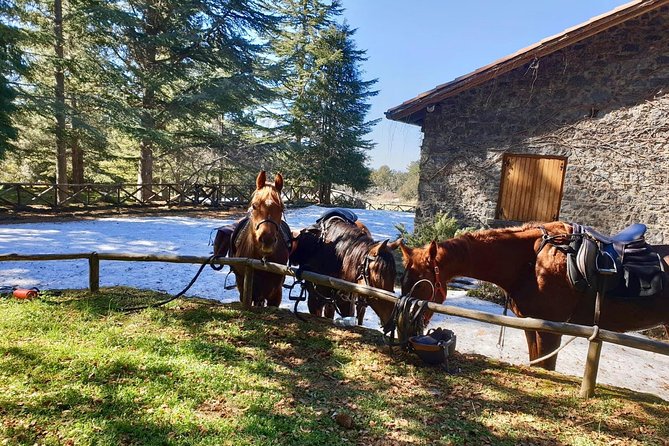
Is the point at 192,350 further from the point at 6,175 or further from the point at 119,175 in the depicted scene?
the point at 6,175

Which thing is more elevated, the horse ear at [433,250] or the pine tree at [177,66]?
the pine tree at [177,66]

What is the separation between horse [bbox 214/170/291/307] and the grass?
2.34 ft

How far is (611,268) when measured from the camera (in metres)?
3.22

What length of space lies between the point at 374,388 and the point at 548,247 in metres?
2.31

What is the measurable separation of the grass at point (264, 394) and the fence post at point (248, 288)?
0.50 metres

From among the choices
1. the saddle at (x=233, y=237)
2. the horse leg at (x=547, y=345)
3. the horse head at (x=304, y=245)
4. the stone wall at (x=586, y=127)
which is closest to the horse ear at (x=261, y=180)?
the saddle at (x=233, y=237)

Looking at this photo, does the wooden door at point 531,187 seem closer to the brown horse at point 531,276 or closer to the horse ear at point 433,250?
the brown horse at point 531,276

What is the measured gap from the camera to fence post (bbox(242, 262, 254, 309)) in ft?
13.7

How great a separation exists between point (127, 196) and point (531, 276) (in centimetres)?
1936

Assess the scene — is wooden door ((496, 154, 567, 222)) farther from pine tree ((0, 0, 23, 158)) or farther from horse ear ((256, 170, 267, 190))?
pine tree ((0, 0, 23, 158))

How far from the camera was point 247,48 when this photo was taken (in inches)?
782

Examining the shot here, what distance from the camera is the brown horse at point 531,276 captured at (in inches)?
134

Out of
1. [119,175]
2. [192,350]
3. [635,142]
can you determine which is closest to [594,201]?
[635,142]

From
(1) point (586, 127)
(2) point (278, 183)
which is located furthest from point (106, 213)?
(1) point (586, 127)
